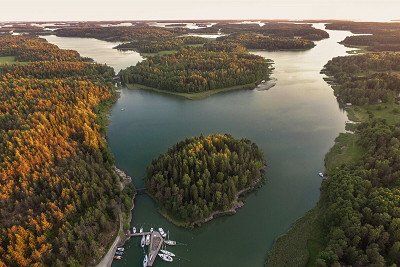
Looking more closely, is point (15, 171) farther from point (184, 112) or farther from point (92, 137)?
point (184, 112)

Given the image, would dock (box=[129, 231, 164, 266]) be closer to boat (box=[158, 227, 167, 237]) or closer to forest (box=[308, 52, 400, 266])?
boat (box=[158, 227, 167, 237])

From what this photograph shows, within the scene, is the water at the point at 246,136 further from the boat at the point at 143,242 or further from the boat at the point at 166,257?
the boat at the point at 166,257

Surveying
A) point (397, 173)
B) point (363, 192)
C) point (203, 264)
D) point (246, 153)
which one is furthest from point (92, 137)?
point (397, 173)

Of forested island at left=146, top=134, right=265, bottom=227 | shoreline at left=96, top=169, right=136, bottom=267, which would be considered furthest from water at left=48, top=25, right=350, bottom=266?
forested island at left=146, top=134, right=265, bottom=227

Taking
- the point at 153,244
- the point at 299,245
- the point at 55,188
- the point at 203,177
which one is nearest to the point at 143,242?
the point at 153,244

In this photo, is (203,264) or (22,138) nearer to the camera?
(203,264)
